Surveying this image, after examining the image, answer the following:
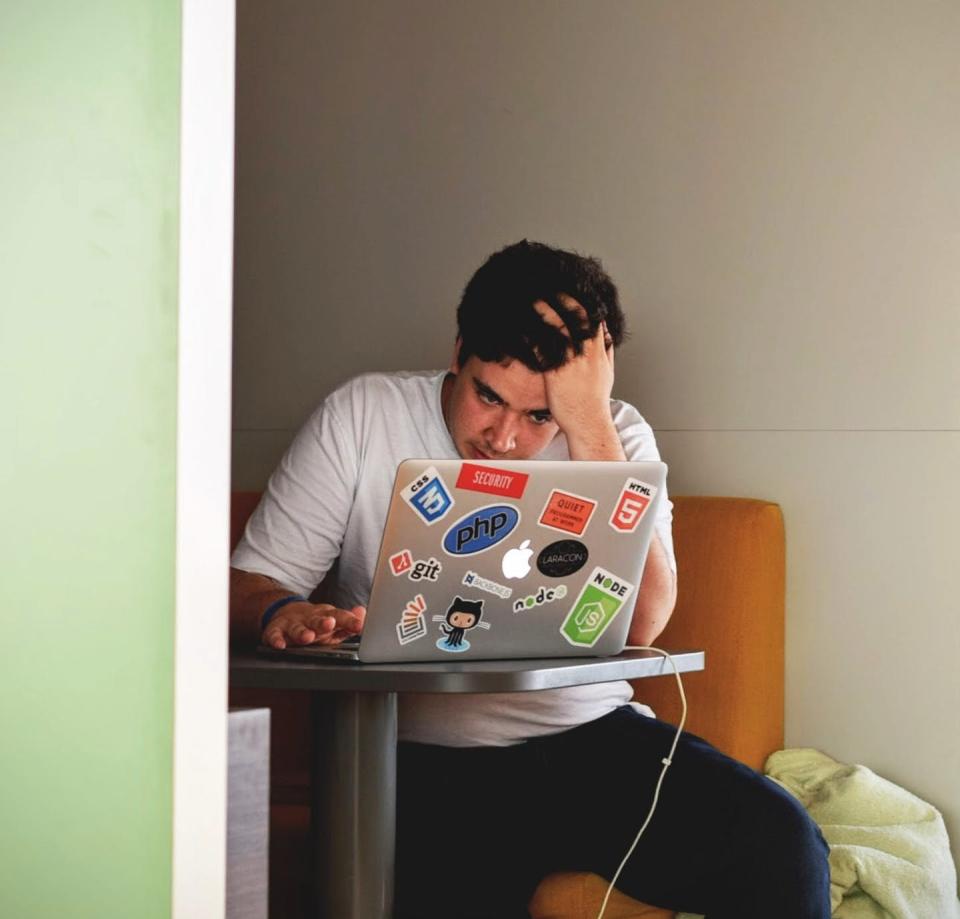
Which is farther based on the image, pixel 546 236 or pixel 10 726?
pixel 546 236

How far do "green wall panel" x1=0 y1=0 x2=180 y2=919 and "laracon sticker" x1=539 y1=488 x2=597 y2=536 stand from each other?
2.60ft

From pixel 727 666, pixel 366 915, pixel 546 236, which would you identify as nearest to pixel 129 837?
pixel 366 915

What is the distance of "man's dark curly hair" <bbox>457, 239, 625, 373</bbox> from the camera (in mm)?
1985

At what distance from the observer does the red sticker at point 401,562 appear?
54.7 inches

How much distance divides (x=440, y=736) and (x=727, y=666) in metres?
0.64

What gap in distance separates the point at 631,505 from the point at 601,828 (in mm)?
543

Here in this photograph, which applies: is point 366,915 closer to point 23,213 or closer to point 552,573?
point 552,573

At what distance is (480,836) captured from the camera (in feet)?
5.85

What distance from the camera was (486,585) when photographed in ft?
4.73

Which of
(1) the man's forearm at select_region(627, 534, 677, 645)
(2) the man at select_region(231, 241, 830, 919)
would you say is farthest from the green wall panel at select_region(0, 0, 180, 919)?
(1) the man's forearm at select_region(627, 534, 677, 645)

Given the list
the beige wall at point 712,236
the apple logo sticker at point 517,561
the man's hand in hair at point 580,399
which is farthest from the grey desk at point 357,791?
the beige wall at point 712,236

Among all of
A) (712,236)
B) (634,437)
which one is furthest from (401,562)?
(712,236)

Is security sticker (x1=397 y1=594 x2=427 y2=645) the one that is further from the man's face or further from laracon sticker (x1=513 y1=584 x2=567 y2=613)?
the man's face

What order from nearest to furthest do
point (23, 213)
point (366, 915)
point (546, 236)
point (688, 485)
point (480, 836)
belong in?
1. point (23, 213)
2. point (366, 915)
3. point (480, 836)
4. point (688, 485)
5. point (546, 236)
